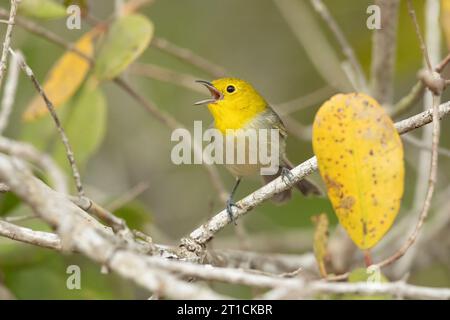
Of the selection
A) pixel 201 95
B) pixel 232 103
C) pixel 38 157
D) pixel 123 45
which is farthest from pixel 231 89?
pixel 38 157

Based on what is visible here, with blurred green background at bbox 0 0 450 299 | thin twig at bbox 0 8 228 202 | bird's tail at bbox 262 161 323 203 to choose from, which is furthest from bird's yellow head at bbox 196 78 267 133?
blurred green background at bbox 0 0 450 299

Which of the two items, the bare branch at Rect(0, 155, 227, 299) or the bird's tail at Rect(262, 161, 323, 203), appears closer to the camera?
the bare branch at Rect(0, 155, 227, 299)

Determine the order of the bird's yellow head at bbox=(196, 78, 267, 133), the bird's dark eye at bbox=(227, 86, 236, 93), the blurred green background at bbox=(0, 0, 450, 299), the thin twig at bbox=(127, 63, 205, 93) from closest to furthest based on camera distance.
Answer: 1. the bird's yellow head at bbox=(196, 78, 267, 133)
2. the bird's dark eye at bbox=(227, 86, 236, 93)
3. the thin twig at bbox=(127, 63, 205, 93)
4. the blurred green background at bbox=(0, 0, 450, 299)

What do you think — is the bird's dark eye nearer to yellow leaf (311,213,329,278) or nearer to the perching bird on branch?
the perching bird on branch

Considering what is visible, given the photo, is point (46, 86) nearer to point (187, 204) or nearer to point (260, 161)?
point (260, 161)

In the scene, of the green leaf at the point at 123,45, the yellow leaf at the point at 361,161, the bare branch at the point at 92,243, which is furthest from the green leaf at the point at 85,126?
the bare branch at the point at 92,243

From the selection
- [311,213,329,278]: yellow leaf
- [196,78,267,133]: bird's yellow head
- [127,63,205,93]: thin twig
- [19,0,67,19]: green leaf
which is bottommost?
[311,213,329,278]: yellow leaf
